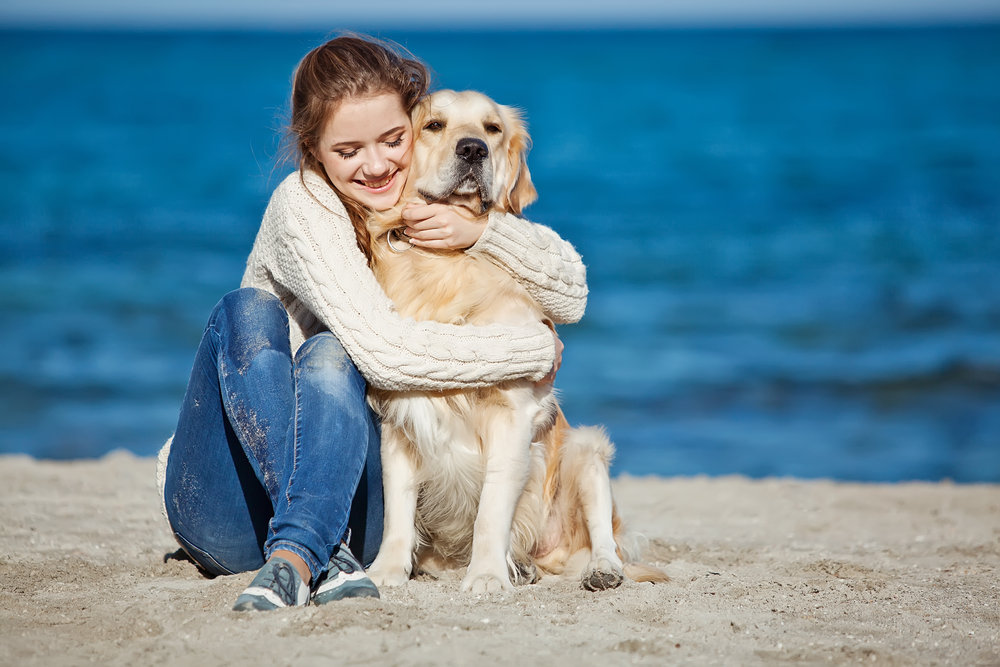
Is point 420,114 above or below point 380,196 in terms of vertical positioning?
above

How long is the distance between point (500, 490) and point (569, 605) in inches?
17.1

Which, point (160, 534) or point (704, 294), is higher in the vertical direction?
point (704, 294)

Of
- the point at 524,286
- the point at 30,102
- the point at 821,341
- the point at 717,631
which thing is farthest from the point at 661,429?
the point at 30,102

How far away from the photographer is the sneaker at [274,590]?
217 cm

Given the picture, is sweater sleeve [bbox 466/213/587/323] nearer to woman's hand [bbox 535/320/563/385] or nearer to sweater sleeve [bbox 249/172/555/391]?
woman's hand [bbox 535/320/563/385]

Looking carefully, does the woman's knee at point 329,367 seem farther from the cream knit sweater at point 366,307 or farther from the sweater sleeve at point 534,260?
the sweater sleeve at point 534,260

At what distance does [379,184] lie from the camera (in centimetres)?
302

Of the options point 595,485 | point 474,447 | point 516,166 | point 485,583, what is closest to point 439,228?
point 516,166

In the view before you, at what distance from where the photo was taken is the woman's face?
2861 mm

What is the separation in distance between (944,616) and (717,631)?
0.65 meters

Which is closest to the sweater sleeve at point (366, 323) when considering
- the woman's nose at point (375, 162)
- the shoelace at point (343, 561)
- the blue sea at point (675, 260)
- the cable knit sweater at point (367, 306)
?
the cable knit sweater at point (367, 306)

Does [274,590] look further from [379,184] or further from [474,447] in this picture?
A: [379,184]

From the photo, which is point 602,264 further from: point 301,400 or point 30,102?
point 30,102

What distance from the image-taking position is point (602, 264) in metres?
10.8
